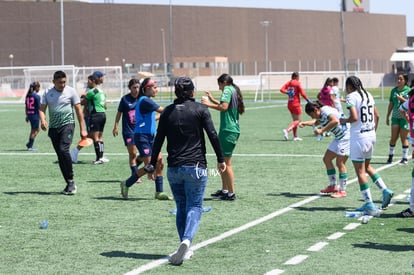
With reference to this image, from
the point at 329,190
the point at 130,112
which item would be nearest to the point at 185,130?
the point at 329,190

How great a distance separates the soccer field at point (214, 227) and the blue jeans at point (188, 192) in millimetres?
389

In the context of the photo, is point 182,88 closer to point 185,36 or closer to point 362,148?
point 362,148

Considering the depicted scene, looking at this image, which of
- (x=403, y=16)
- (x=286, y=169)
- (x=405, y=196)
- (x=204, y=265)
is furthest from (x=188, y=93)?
(x=403, y=16)

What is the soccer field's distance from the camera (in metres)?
9.25

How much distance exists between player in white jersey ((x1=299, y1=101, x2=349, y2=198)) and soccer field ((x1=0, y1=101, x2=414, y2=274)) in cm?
30

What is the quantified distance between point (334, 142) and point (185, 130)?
5269 mm

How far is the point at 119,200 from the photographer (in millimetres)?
14141

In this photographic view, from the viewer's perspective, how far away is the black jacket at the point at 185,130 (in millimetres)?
9469

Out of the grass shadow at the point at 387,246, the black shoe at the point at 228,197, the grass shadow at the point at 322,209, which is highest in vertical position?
the black shoe at the point at 228,197

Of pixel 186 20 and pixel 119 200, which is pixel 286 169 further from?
pixel 186 20

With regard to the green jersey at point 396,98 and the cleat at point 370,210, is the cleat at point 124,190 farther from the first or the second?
the green jersey at point 396,98

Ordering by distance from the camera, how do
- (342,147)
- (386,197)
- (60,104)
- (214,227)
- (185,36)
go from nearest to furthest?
(214,227) → (386,197) → (342,147) → (60,104) → (185,36)

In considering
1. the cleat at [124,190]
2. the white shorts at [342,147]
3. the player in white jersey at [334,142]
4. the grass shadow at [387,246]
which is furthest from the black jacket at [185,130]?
the white shorts at [342,147]

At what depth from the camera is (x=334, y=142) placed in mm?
14258
